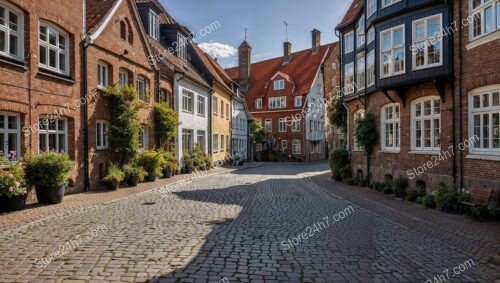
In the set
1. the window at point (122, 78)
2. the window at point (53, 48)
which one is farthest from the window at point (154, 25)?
the window at point (53, 48)

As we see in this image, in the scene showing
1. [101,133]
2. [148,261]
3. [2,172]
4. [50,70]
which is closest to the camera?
[148,261]

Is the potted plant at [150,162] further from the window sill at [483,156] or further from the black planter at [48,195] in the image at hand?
the window sill at [483,156]

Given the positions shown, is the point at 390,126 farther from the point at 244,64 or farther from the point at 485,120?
the point at 244,64

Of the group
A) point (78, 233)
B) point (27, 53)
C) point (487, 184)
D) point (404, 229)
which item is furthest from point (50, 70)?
point (487, 184)

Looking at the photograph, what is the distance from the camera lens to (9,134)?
11.1 meters

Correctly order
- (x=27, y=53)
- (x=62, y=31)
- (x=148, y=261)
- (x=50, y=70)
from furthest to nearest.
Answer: (x=62, y=31), (x=50, y=70), (x=27, y=53), (x=148, y=261)

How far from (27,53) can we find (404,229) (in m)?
12.4

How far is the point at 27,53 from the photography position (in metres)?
11.4

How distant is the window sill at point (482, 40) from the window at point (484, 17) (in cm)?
14

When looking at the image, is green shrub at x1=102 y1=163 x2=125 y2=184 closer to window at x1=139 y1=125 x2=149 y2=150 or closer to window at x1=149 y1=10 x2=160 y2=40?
window at x1=139 y1=125 x2=149 y2=150

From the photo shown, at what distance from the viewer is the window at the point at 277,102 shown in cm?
4778

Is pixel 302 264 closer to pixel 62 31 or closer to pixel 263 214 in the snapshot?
pixel 263 214

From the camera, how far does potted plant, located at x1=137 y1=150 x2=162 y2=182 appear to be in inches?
716

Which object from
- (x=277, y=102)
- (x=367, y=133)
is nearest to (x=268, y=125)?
(x=277, y=102)
